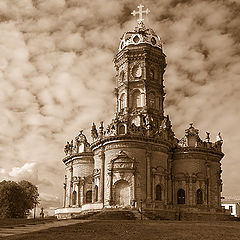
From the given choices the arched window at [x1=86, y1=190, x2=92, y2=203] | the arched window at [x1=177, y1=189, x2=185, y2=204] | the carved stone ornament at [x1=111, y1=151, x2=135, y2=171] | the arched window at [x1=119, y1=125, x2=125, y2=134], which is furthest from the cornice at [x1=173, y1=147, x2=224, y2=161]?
the arched window at [x1=86, y1=190, x2=92, y2=203]

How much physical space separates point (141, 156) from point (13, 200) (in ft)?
86.5

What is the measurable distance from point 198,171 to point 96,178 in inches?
603

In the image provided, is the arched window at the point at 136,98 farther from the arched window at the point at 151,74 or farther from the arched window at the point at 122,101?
the arched window at the point at 151,74

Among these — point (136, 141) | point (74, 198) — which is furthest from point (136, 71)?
point (74, 198)

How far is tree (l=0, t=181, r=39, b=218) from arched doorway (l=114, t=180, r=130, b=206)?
22.1 metres

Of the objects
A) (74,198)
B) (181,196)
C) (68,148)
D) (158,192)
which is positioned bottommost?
(74,198)

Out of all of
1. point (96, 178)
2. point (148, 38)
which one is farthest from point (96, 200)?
point (148, 38)

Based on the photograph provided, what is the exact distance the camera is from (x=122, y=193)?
53781mm

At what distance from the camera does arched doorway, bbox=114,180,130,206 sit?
53.5 metres

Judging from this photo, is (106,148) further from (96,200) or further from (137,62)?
(137,62)

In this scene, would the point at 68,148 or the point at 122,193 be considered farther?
the point at 68,148

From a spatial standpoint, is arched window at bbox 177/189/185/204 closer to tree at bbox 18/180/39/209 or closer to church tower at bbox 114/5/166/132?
church tower at bbox 114/5/166/132

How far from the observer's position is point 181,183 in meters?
59.7

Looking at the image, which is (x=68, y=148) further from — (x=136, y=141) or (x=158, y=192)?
(x=158, y=192)
